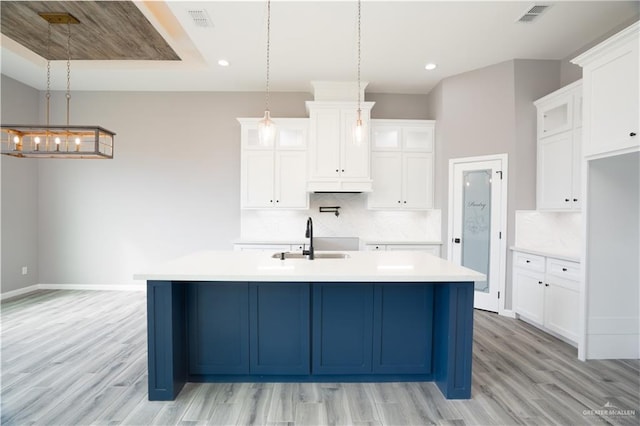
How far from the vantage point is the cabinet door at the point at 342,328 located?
2471 mm

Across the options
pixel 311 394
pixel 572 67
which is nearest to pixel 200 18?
pixel 311 394

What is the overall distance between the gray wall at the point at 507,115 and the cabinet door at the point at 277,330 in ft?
9.99

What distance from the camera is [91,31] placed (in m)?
3.63

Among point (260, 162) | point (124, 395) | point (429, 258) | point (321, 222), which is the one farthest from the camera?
point (321, 222)

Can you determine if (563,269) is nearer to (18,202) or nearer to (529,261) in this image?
(529,261)

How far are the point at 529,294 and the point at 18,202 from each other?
730cm

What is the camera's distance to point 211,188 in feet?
17.1

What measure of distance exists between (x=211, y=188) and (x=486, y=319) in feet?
14.5

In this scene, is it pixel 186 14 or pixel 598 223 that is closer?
pixel 598 223

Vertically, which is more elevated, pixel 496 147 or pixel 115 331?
pixel 496 147

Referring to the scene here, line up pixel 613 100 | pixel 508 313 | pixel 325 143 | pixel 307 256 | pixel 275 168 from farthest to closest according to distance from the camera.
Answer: pixel 275 168
pixel 325 143
pixel 508 313
pixel 307 256
pixel 613 100

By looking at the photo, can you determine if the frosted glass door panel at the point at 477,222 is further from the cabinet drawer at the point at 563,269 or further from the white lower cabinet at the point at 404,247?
the cabinet drawer at the point at 563,269

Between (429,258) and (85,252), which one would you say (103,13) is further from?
(429,258)

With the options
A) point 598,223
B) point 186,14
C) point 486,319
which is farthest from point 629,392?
point 186,14
